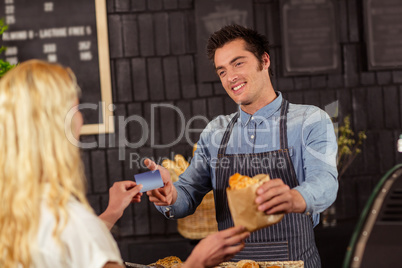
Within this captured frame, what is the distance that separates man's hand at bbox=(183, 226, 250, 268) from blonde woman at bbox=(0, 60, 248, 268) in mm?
265

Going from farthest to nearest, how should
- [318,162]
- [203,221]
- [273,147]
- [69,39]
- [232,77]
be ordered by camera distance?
[69,39] < [203,221] < [232,77] < [273,147] < [318,162]

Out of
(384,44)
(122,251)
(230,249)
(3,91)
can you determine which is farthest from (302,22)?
(3,91)

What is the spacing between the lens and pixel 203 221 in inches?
135

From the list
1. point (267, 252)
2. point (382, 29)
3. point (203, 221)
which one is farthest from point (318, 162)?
point (382, 29)

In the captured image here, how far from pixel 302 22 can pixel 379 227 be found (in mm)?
3269

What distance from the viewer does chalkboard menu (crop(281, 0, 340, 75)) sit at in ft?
13.3

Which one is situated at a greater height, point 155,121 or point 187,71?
point 187,71

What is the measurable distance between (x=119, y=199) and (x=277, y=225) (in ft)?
2.04

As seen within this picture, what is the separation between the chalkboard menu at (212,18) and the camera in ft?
13.1

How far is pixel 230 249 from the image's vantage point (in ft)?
4.26

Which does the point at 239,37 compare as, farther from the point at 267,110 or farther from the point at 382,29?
the point at 382,29

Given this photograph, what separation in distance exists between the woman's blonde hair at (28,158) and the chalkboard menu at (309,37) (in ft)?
10.6

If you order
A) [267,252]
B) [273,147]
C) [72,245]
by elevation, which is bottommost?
[267,252]

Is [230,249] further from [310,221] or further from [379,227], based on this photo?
[310,221]
